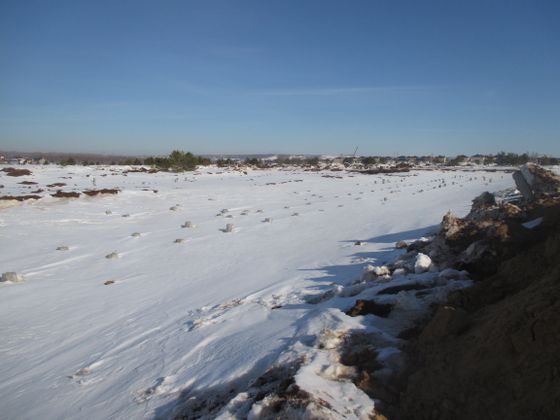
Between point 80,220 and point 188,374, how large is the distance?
16.0 meters

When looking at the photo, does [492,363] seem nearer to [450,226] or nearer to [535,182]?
[450,226]

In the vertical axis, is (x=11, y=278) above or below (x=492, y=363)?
below

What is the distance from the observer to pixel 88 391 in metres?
5.02

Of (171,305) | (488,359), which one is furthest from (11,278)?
(488,359)

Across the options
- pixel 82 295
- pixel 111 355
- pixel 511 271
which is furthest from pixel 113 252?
pixel 511 271

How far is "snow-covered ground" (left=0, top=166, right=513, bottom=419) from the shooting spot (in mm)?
4703

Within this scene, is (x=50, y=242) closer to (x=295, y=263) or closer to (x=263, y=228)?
(x=263, y=228)

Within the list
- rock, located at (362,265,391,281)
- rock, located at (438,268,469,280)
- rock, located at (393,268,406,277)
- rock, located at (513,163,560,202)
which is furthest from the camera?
rock, located at (513,163,560,202)

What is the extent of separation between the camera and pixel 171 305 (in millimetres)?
7898

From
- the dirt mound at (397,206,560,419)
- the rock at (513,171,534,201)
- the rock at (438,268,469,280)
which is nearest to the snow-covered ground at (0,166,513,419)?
the dirt mound at (397,206,560,419)

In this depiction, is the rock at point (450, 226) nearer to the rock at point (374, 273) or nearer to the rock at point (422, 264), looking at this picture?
the rock at point (422, 264)

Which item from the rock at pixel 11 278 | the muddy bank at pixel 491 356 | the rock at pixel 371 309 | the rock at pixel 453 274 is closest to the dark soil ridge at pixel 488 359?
the muddy bank at pixel 491 356

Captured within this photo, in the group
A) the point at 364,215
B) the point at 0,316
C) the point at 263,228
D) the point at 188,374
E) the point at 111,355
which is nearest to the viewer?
the point at 188,374

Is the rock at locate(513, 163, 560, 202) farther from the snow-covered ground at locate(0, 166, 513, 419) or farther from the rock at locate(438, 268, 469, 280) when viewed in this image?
the rock at locate(438, 268, 469, 280)
